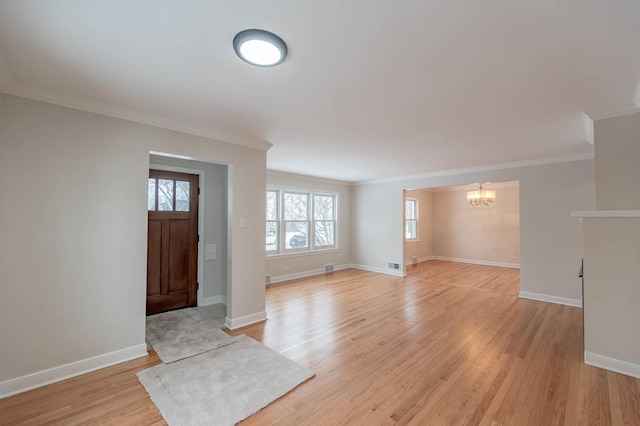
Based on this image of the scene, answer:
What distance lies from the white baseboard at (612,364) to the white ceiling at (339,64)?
2374mm

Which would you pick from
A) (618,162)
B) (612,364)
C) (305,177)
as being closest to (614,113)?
(618,162)

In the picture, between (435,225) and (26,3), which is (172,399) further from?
(435,225)

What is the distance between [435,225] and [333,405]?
8.44 metres

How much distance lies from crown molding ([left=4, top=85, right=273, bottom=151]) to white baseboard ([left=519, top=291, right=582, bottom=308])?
17.4 feet

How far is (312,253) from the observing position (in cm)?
677

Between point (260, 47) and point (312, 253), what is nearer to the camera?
point (260, 47)

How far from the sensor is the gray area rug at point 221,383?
6.40 feet

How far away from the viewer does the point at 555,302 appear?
177 inches

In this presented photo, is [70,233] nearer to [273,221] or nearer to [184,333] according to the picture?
[184,333]

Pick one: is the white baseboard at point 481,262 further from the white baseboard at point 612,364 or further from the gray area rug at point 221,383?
the gray area rug at point 221,383

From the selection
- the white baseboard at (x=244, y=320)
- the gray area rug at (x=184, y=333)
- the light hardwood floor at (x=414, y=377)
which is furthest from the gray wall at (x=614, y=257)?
the gray area rug at (x=184, y=333)

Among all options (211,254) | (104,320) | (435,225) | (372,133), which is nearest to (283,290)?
(211,254)

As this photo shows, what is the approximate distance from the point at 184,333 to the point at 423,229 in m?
7.79

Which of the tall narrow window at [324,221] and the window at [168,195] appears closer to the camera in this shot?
the window at [168,195]
